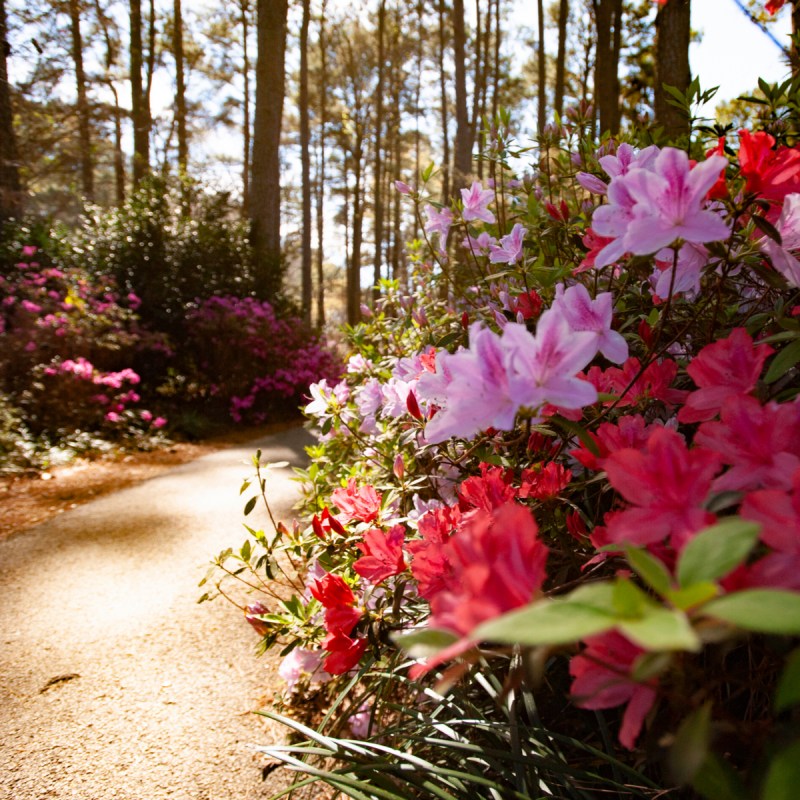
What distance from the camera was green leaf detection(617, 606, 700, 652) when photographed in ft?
0.83

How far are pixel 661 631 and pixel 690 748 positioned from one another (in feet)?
0.35

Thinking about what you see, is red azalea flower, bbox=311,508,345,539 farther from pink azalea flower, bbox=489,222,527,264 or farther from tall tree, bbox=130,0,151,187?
tall tree, bbox=130,0,151,187

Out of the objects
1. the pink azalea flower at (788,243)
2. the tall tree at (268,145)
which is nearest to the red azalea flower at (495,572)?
the pink azalea flower at (788,243)

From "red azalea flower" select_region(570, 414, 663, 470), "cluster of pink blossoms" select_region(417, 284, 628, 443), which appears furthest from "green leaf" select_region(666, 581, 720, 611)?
"red azalea flower" select_region(570, 414, 663, 470)

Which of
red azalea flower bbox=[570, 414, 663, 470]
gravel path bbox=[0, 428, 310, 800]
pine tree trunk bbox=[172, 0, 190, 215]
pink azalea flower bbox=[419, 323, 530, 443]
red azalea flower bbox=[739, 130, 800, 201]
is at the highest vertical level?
pine tree trunk bbox=[172, 0, 190, 215]

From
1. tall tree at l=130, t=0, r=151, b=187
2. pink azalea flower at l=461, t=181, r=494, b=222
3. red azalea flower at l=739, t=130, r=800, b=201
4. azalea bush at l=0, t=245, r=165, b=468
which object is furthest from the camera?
tall tree at l=130, t=0, r=151, b=187

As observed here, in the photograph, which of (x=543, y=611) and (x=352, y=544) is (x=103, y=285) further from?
(x=543, y=611)

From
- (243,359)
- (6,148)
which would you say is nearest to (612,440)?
(243,359)

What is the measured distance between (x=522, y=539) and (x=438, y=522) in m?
0.44

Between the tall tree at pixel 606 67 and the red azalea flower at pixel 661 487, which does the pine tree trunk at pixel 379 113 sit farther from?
the red azalea flower at pixel 661 487

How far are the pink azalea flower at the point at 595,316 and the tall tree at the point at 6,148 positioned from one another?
29.3 feet

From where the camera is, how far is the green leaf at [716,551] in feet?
1.07

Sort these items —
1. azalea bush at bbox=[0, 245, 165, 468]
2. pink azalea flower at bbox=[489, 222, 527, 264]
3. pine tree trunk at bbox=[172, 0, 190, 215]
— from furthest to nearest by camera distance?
1. pine tree trunk at bbox=[172, 0, 190, 215]
2. azalea bush at bbox=[0, 245, 165, 468]
3. pink azalea flower at bbox=[489, 222, 527, 264]

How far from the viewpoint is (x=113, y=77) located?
13.8 metres
